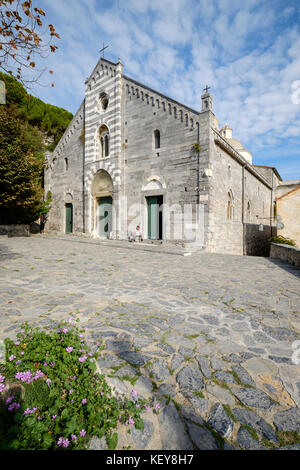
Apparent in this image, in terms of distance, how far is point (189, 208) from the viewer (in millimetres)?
12672

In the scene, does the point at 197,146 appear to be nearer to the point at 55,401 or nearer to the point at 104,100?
the point at 104,100

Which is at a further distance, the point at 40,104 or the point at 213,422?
the point at 40,104

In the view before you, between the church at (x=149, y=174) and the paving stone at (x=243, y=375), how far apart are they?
1004 cm

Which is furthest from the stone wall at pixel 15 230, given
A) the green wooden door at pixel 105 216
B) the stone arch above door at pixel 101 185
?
the stone arch above door at pixel 101 185

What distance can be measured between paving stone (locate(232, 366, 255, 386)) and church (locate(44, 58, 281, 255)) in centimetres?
1004

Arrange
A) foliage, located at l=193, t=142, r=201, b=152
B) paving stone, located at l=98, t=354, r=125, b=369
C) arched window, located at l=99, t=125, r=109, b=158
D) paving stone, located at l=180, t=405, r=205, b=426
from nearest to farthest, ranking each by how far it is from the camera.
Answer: paving stone, located at l=180, t=405, r=205, b=426 → paving stone, located at l=98, t=354, r=125, b=369 → foliage, located at l=193, t=142, r=201, b=152 → arched window, located at l=99, t=125, r=109, b=158

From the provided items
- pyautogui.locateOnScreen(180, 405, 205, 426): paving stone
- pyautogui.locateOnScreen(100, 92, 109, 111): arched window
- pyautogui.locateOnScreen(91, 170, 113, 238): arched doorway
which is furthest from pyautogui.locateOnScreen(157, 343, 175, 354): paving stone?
pyautogui.locateOnScreen(100, 92, 109, 111): arched window

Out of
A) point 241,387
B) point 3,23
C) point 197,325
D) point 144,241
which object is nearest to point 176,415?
point 241,387

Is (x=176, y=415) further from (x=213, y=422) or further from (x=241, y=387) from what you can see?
(x=241, y=387)

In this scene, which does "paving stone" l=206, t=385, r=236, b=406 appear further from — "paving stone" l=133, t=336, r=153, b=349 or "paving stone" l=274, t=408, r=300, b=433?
"paving stone" l=133, t=336, r=153, b=349

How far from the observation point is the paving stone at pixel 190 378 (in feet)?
6.78

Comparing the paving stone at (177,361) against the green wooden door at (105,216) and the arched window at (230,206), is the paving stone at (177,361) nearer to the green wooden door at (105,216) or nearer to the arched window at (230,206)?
the arched window at (230,206)

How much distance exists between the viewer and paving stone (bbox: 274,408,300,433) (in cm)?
169
